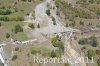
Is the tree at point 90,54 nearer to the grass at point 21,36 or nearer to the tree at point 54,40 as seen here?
the tree at point 54,40

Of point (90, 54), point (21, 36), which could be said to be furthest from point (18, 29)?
point (90, 54)

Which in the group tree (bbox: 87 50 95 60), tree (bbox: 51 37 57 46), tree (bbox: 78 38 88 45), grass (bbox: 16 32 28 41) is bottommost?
tree (bbox: 87 50 95 60)

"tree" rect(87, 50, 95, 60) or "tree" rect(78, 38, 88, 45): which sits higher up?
"tree" rect(78, 38, 88, 45)

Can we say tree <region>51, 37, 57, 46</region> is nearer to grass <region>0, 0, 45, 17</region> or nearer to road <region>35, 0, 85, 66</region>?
road <region>35, 0, 85, 66</region>

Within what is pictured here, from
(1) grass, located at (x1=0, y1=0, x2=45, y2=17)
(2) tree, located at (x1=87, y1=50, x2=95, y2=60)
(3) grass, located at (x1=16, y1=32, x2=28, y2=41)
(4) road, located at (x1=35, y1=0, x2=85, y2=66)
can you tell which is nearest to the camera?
(2) tree, located at (x1=87, y1=50, x2=95, y2=60)

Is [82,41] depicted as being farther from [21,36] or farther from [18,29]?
[18,29]

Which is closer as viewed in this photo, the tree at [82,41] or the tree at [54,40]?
the tree at [54,40]

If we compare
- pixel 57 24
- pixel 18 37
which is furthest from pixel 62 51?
pixel 57 24

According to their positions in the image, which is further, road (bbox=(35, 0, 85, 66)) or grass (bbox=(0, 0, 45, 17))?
grass (bbox=(0, 0, 45, 17))

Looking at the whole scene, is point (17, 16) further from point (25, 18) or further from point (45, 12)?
point (45, 12)

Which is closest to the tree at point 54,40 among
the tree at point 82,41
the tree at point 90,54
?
the tree at point 82,41

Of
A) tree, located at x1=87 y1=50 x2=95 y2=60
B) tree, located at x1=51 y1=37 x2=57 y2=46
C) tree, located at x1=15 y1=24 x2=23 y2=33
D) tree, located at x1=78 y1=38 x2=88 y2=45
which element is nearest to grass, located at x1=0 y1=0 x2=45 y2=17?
tree, located at x1=15 y1=24 x2=23 y2=33
